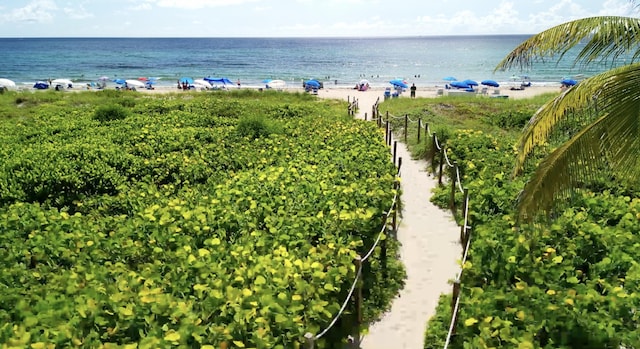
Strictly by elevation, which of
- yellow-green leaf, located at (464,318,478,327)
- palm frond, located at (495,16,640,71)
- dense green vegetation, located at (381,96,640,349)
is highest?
palm frond, located at (495,16,640,71)

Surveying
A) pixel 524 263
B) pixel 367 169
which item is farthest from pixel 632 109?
pixel 367 169

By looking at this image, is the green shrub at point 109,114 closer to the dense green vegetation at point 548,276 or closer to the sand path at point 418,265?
the sand path at point 418,265

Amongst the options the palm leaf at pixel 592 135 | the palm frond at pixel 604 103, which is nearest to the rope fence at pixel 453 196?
the palm leaf at pixel 592 135

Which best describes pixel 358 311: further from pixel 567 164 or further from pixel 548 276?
pixel 567 164

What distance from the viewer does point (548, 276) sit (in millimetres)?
5977

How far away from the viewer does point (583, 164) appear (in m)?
5.45

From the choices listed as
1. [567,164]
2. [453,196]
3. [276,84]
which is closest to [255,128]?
[453,196]

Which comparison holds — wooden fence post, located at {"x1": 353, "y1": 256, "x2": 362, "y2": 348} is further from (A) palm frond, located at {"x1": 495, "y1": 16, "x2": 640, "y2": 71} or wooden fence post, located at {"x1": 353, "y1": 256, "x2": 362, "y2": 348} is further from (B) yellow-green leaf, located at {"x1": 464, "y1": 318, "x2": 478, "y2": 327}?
(A) palm frond, located at {"x1": 495, "y1": 16, "x2": 640, "y2": 71}

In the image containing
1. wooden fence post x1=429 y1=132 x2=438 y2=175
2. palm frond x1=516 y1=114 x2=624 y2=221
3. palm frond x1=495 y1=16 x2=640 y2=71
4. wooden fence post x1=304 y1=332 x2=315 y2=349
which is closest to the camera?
wooden fence post x1=304 y1=332 x2=315 y2=349

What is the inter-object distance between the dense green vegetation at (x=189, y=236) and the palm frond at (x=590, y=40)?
10.3 feet

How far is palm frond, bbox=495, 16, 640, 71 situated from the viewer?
5617 mm

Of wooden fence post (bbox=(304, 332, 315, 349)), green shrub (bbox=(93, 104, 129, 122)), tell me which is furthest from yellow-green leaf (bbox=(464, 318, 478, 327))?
green shrub (bbox=(93, 104, 129, 122))

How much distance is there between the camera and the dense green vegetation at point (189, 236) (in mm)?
4488

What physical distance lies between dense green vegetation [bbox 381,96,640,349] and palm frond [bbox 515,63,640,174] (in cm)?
123
